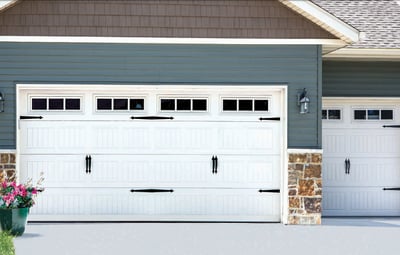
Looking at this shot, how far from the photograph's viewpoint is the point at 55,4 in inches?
497

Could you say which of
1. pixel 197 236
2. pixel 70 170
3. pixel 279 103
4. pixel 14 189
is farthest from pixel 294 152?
pixel 14 189

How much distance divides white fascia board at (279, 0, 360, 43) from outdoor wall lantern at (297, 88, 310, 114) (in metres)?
1.17

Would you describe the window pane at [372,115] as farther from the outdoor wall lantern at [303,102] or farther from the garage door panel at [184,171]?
the garage door panel at [184,171]

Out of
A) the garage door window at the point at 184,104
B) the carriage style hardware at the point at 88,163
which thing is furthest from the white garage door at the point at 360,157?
the carriage style hardware at the point at 88,163

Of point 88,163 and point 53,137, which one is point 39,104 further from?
point 88,163

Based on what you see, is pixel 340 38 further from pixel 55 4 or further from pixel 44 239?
pixel 44 239

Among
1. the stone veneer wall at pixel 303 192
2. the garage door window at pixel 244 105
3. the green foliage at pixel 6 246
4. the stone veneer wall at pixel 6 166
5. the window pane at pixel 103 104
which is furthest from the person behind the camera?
the garage door window at pixel 244 105

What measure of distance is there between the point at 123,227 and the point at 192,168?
1.68 m

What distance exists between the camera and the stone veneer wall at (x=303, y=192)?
499 inches

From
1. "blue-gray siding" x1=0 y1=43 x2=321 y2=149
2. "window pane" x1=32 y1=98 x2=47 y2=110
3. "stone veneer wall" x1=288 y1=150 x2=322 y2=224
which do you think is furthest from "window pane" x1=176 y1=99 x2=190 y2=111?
"window pane" x1=32 y1=98 x2=47 y2=110

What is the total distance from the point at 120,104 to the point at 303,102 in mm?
3233

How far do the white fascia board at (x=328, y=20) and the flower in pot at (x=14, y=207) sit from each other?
211 inches

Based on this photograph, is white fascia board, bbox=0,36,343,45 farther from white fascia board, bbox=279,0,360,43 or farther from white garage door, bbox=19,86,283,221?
white garage door, bbox=19,86,283,221

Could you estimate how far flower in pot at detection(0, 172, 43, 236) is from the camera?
1089cm
